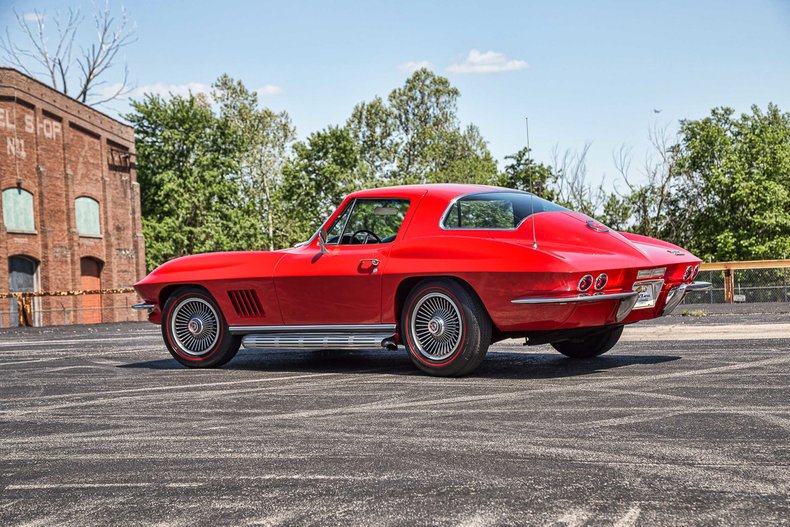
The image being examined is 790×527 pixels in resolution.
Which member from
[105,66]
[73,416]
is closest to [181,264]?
[73,416]

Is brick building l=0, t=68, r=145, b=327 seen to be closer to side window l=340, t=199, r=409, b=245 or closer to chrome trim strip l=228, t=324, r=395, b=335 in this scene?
chrome trim strip l=228, t=324, r=395, b=335

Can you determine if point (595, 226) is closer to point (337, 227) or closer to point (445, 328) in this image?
point (445, 328)

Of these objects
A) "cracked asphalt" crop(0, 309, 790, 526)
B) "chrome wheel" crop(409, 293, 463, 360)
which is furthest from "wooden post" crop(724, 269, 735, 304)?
"chrome wheel" crop(409, 293, 463, 360)

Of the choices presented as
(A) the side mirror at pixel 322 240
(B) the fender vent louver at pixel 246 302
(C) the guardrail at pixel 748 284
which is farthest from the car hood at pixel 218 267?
(C) the guardrail at pixel 748 284

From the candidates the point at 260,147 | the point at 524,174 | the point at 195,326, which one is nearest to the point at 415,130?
the point at 260,147

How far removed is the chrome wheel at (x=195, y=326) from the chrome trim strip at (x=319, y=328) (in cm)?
34

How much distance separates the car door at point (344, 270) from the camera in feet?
26.9

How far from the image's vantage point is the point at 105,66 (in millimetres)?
60406

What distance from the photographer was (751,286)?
2523 centimetres

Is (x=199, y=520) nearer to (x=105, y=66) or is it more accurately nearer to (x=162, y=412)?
(x=162, y=412)

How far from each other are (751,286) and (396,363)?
18743 mm

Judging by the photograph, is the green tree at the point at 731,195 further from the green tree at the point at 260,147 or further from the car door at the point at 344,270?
the car door at the point at 344,270

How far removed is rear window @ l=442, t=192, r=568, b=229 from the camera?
7.84 meters

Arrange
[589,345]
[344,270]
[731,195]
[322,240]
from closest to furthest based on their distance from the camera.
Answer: [344,270], [322,240], [589,345], [731,195]
